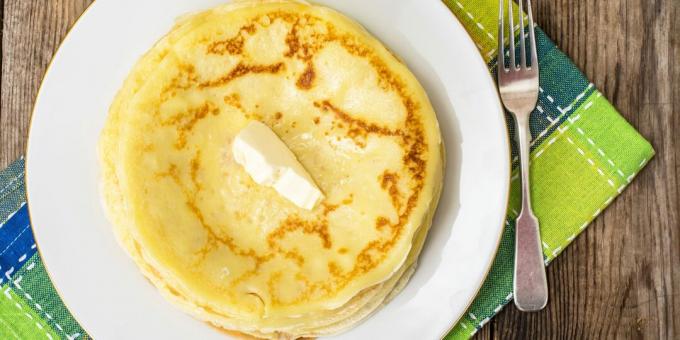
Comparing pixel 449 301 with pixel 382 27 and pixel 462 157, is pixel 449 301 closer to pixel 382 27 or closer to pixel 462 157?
pixel 462 157

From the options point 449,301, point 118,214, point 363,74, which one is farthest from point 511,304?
point 118,214

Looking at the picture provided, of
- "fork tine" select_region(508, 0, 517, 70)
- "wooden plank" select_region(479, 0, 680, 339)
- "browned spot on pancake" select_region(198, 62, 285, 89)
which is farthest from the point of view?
"wooden plank" select_region(479, 0, 680, 339)

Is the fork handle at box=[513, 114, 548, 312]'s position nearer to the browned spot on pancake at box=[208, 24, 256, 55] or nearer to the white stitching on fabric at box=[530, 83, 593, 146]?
the white stitching on fabric at box=[530, 83, 593, 146]

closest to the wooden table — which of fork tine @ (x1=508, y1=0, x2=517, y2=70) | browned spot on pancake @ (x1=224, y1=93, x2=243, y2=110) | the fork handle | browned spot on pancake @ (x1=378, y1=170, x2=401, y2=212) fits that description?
the fork handle

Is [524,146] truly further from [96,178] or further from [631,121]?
[96,178]

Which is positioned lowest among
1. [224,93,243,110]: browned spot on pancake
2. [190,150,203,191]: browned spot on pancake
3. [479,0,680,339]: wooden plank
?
[479,0,680,339]: wooden plank

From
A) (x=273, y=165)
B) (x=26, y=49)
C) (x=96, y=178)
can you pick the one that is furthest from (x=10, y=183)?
(x=273, y=165)
